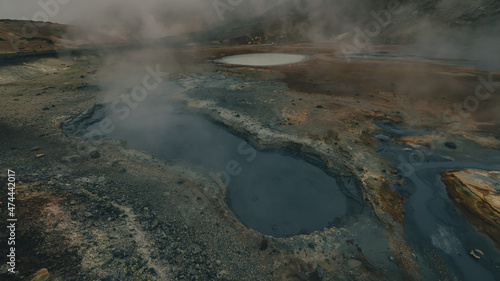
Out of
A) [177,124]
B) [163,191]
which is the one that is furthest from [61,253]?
[177,124]

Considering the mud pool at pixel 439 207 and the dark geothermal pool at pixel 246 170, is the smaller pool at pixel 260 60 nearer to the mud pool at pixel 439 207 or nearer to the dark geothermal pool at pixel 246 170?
the dark geothermal pool at pixel 246 170

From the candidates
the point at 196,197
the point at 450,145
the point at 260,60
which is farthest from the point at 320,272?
the point at 260,60

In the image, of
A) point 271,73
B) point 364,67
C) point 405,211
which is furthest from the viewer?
point 364,67

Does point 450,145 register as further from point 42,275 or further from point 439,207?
point 42,275

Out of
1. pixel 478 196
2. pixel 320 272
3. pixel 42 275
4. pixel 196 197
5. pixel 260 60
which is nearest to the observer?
pixel 42 275

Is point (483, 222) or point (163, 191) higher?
point (163, 191)

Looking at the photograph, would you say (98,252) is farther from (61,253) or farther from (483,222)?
(483,222)
